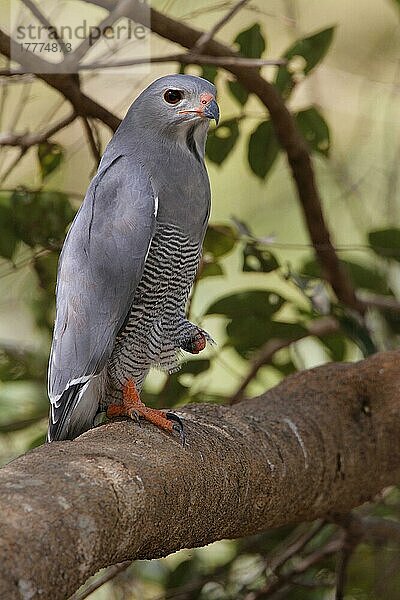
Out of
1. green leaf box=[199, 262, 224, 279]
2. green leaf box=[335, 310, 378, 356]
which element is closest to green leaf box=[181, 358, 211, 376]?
green leaf box=[199, 262, 224, 279]

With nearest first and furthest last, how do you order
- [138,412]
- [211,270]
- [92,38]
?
[138,412] → [92,38] → [211,270]

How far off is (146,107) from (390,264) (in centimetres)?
142

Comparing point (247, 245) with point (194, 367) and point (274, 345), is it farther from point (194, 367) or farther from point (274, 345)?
point (274, 345)

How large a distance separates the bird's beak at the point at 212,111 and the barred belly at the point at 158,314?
0.98ft

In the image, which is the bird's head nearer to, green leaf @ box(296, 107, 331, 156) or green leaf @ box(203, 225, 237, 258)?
green leaf @ box(203, 225, 237, 258)

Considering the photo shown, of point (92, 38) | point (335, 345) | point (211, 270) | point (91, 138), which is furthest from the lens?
point (335, 345)

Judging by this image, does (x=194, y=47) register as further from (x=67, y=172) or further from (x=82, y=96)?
(x=67, y=172)

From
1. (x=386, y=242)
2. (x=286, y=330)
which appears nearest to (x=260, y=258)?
(x=286, y=330)

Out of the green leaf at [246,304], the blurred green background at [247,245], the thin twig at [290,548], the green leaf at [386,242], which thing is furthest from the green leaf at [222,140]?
the thin twig at [290,548]

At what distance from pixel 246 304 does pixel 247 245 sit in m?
0.23

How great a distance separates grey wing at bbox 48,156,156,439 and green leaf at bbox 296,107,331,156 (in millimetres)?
1073

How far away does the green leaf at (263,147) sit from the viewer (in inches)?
127

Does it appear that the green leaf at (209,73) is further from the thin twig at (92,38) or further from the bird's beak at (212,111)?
the bird's beak at (212,111)

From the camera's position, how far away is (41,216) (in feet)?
9.91
